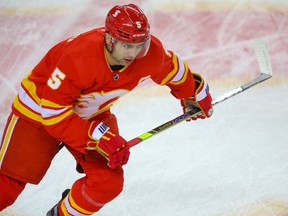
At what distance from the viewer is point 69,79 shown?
7.18 feet

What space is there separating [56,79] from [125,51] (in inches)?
10.0

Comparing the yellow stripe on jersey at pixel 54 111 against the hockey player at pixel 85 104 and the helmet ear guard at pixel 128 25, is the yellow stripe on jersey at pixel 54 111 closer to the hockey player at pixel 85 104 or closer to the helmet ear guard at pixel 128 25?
the hockey player at pixel 85 104

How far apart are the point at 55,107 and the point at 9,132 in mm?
349

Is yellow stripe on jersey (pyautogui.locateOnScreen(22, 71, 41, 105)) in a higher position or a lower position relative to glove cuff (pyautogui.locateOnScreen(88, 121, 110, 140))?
higher

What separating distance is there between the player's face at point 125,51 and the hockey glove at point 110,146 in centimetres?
26

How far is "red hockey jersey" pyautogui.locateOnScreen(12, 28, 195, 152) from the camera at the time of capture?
2.20m

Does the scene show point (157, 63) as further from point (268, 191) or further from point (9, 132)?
point (268, 191)

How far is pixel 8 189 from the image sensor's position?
2.44 m

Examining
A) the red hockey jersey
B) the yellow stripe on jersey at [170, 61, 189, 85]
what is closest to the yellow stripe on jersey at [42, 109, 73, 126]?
the red hockey jersey

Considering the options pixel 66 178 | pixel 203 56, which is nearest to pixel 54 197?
pixel 66 178

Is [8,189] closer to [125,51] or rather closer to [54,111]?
[54,111]

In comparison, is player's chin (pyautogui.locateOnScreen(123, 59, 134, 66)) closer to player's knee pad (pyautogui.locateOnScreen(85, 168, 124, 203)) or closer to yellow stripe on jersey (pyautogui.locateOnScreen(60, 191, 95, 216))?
player's knee pad (pyautogui.locateOnScreen(85, 168, 124, 203))

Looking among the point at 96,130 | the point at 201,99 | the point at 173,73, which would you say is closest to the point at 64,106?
the point at 96,130

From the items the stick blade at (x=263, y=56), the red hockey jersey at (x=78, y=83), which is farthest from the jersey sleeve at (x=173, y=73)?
the stick blade at (x=263, y=56)
